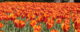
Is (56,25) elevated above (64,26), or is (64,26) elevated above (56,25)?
(64,26)

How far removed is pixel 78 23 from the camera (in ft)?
13.2

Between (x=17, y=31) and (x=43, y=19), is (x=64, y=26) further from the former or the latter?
(x=43, y=19)

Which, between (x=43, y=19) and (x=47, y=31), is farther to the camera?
(x=43, y=19)

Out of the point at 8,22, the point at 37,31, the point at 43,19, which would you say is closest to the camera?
the point at 37,31

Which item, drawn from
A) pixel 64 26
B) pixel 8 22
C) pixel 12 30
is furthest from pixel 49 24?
pixel 8 22

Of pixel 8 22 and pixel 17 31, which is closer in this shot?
pixel 17 31

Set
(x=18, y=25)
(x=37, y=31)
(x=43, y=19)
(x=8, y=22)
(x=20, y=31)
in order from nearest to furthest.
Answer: (x=37, y=31) < (x=18, y=25) < (x=20, y=31) < (x=43, y=19) < (x=8, y=22)

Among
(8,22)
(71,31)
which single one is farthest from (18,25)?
(8,22)

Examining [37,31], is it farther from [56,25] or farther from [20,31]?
[56,25]

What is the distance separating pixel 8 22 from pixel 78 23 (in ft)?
6.13

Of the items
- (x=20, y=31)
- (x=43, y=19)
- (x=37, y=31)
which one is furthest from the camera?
(x=43, y=19)

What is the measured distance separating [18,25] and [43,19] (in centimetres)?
114

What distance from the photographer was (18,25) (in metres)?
3.92

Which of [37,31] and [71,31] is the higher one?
[37,31]
